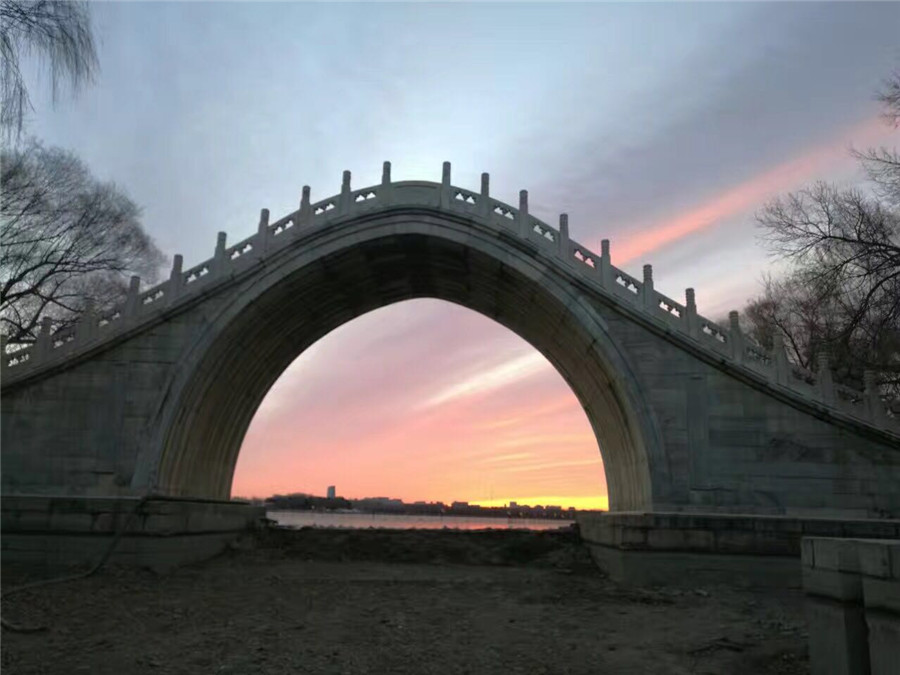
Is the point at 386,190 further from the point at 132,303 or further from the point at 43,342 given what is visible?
the point at 43,342

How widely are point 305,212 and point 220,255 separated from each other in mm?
2921

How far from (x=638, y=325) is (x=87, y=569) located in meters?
16.1

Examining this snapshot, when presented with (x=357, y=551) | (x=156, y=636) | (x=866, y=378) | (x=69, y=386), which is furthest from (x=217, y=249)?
(x=866, y=378)

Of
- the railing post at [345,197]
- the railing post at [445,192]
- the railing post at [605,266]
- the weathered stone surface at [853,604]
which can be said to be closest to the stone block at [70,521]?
the railing post at [345,197]

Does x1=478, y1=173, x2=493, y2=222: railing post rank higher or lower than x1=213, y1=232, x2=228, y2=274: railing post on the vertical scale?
higher

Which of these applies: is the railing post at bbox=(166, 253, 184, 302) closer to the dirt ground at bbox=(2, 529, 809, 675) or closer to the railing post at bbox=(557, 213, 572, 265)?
the dirt ground at bbox=(2, 529, 809, 675)

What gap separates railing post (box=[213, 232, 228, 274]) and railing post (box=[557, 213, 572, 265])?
33.4 ft

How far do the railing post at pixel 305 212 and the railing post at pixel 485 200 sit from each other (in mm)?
5335

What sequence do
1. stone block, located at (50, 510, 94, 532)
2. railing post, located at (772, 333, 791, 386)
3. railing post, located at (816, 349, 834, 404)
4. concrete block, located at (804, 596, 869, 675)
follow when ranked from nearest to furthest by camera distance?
concrete block, located at (804, 596, 869, 675) → stone block, located at (50, 510, 94, 532) → railing post, located at (816, 349, 834, 404) → railing post, located at (772, 333, 791, 386)

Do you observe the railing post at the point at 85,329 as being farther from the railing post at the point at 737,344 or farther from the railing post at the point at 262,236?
the railing post at the point at 737,344

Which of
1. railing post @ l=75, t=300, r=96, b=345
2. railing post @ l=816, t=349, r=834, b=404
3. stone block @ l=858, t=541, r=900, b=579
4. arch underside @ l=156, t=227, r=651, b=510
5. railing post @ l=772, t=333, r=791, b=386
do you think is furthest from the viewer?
arch underside @ l=156, t=227, r=651, b=510

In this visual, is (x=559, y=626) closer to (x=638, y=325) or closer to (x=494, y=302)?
Answer: (x=638, y=325)

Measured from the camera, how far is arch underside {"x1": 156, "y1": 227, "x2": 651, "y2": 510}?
20984mm

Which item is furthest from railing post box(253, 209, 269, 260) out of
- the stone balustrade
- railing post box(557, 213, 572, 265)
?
railing post box(557, 213, 572, 265)
